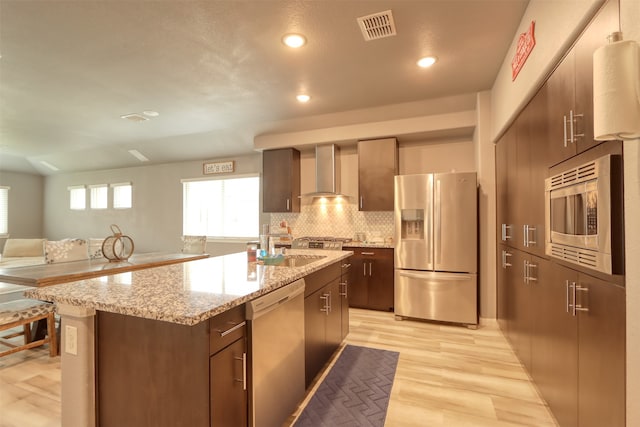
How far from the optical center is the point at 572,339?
1552mm

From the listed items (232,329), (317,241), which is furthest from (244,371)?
(317,241)

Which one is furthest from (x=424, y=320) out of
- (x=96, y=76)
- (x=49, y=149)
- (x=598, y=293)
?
(x=49, y=149)

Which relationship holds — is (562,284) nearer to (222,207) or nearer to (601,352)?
(601,352)

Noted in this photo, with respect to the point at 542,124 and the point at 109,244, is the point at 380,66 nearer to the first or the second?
the point at 542,124

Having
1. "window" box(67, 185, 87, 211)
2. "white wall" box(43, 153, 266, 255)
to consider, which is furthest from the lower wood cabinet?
"window" box(67, 185, 87, 211)

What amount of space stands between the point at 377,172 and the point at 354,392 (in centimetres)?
290

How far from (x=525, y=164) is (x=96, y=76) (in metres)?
4.16

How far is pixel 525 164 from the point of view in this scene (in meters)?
2.27

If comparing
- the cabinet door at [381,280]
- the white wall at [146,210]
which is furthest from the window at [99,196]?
the cabinet door at [381,280]

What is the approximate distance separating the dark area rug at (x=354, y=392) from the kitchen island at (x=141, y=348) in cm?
91

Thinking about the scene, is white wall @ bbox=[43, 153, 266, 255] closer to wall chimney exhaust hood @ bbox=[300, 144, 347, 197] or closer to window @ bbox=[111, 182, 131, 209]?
window @ bbox=[111, 182, 131, 209]

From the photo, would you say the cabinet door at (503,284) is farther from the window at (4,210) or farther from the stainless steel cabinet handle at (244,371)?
the window at (4,210)

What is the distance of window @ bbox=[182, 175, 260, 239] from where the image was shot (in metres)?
5.85

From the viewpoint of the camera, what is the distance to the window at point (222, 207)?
5848 millimetres
